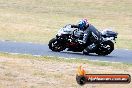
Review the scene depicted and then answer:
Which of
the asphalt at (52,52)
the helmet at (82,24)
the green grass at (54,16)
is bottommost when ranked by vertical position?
the green grass at (54,16)

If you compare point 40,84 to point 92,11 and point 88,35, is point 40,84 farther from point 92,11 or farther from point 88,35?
point 92,11

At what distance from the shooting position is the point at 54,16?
45.5 m

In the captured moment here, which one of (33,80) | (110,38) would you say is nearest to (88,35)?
(110,38)

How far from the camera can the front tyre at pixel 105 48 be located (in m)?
22.9

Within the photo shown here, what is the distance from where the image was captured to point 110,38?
914 inches

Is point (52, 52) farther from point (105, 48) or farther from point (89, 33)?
point (105, 48)

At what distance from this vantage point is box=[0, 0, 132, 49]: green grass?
33450 mm

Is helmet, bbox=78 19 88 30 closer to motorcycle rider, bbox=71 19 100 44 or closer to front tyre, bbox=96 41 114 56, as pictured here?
motorcycle rider, bbox=71 19 100 44

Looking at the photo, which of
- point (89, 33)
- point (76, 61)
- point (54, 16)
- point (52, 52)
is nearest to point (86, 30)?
point (89, 33)

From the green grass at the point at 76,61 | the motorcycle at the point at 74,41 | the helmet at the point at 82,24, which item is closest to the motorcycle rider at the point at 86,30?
the helmet at the point at 82,24

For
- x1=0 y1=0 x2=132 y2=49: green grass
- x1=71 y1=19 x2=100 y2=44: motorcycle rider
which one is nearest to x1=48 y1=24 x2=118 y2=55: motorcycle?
x1=71 y1=19 x2=100 y2=44: motorcycle rider

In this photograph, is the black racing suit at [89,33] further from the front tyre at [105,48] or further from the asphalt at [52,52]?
the asphalt at [52,52]

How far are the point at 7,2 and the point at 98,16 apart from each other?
33.5ft

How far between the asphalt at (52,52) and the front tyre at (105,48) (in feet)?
0.79
